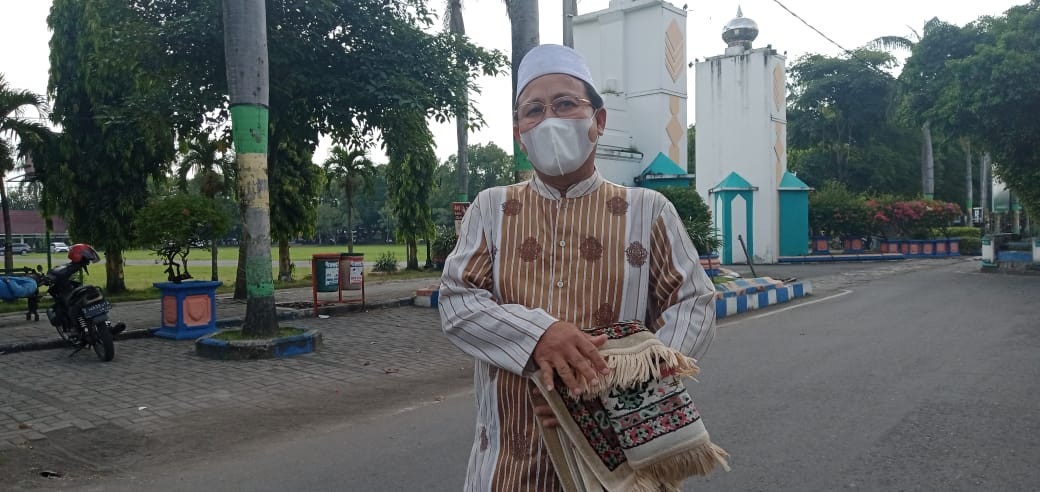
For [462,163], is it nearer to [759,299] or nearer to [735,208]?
[735,208]

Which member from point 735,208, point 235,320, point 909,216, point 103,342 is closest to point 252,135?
point 103,342

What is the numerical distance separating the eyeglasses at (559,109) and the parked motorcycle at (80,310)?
7.46 m

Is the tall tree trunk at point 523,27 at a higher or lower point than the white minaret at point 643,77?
lower

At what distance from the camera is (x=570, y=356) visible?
165 centimetres

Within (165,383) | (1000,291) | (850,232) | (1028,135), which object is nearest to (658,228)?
(165,383)

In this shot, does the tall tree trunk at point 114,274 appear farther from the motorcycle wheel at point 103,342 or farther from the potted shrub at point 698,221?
the potted shrub at point 698,221

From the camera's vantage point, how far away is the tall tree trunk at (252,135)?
809 cm

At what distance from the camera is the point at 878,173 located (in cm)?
3956

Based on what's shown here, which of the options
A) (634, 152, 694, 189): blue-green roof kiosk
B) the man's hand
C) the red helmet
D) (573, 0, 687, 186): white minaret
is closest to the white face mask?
the man's hand

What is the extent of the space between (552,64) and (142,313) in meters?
12.1

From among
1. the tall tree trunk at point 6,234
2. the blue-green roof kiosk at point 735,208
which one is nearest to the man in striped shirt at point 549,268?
the tall tree trunk at point 6,234

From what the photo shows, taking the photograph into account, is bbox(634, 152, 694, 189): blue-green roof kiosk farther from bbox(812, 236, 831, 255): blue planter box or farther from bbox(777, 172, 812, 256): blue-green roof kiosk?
bbox(812, 236, 831, 255): blue planter box

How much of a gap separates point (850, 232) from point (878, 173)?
12949 millimetres

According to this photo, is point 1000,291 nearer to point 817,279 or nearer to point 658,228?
point 817,279
